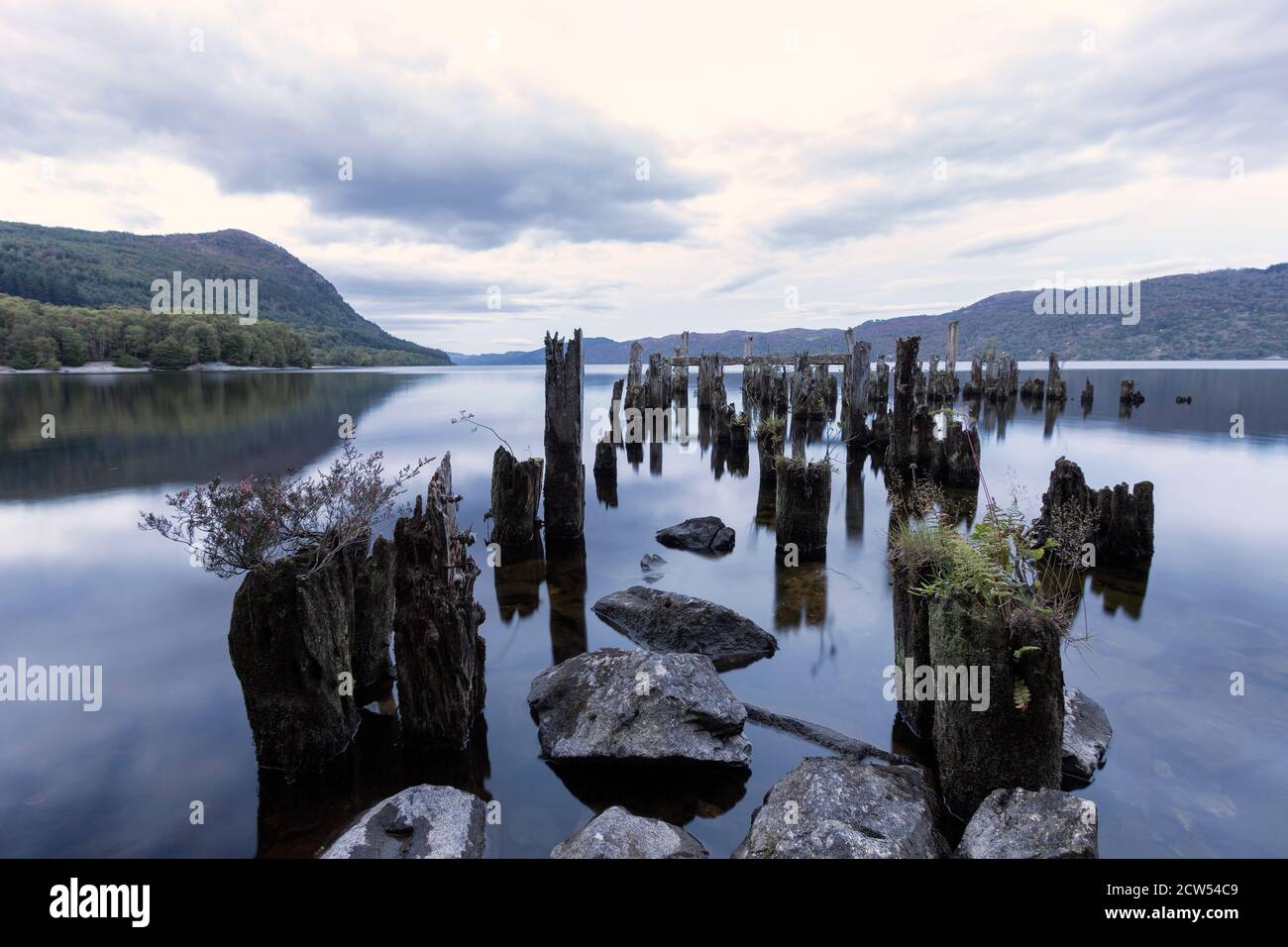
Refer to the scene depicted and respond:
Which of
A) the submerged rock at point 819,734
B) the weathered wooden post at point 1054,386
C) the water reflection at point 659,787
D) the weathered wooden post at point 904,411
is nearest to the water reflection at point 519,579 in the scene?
the water reflection at point 659,787

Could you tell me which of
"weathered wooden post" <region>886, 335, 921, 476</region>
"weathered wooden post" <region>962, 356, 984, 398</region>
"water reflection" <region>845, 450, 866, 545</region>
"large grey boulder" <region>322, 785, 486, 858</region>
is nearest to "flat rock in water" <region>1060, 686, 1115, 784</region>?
"large grey boulder" <region>322, 785, 486, 858</region>

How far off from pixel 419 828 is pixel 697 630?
174 inches

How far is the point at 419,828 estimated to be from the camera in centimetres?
444

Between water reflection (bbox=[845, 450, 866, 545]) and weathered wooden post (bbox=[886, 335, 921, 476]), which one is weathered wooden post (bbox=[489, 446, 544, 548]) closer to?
water reflection (bbox=[845, 450, 866, 545])

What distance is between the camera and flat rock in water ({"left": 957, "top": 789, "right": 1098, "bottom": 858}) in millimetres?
3887

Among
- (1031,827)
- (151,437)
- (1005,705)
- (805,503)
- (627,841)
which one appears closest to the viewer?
(1031,827)

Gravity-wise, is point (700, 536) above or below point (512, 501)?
below

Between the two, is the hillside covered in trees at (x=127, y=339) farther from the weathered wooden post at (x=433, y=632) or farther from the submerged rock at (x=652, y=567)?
the weathered wooden post at (x=433, y=632)

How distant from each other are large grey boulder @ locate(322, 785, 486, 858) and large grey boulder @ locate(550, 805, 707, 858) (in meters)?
0.71

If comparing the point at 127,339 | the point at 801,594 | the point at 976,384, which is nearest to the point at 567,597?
the point at 801,594

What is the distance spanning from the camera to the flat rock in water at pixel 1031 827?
3887 millimetres

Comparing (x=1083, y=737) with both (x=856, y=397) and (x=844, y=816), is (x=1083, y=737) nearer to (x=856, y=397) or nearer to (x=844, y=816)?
(x=844, y=816)

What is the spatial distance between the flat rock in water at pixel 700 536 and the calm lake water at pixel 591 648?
361 millimetres
